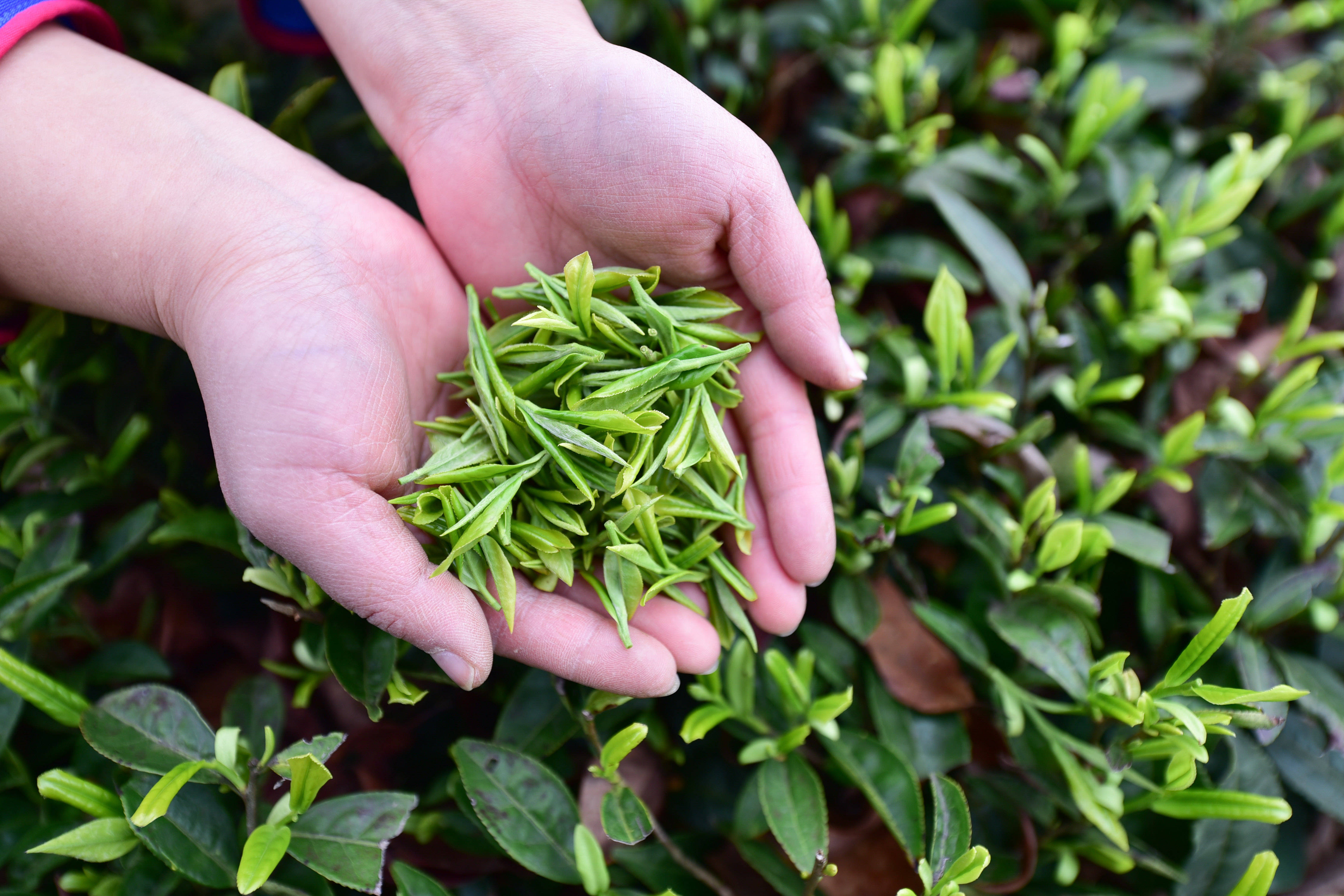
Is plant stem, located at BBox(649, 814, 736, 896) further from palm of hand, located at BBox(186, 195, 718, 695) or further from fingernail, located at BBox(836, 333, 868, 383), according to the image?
fingernail, located at BBox(836, 333, 868, 383)

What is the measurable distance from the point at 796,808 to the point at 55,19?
154 cm

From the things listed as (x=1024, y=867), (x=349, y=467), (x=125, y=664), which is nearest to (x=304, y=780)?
(x=349, y=467)

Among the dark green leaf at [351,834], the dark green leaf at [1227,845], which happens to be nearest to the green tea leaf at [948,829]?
the dark green leaf at [1227,845]

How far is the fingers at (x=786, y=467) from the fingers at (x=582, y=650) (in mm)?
226

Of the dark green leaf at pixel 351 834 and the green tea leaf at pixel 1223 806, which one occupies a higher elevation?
the dark green leaf at pixel 351 834

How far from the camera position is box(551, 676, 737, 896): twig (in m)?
1.08

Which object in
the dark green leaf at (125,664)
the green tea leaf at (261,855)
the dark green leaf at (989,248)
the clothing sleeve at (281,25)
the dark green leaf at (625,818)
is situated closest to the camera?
the green tea leaf at (261,855)

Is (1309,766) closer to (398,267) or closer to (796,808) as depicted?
(796,808)

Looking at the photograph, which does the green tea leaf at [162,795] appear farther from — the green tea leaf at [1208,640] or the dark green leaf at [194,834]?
the green tea leaf at [1208,640]

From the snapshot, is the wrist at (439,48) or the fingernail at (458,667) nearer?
the fingernail at (458,667)

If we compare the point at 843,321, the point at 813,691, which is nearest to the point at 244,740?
the point at 813,691

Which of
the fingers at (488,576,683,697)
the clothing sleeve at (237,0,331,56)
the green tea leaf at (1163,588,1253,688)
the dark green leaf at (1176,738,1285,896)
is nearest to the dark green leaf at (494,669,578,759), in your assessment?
the fingers at (488,576,683,697)

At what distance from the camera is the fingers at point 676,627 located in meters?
1.12

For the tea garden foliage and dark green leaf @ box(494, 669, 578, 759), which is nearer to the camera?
the tea garden foliage
